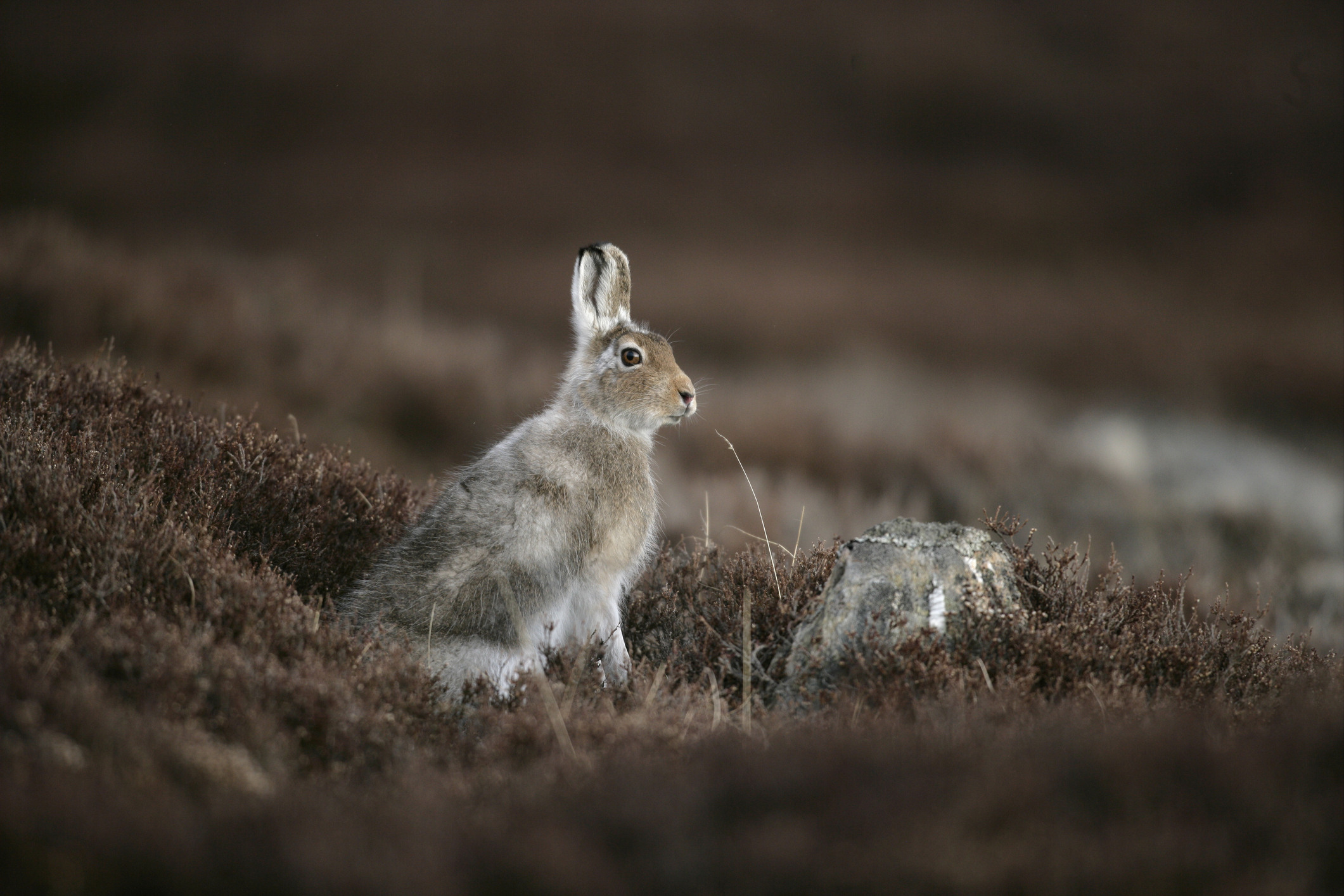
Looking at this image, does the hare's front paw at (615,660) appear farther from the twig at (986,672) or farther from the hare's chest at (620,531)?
the twig at (986,672)

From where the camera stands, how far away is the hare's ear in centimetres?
623

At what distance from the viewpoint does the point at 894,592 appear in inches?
195

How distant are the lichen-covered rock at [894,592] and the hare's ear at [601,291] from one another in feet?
7.01

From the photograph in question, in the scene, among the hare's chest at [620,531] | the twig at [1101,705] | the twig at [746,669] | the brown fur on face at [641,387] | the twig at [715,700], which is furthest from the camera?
the brown fur on face at [641,387]

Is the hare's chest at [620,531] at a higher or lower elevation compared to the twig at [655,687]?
higher

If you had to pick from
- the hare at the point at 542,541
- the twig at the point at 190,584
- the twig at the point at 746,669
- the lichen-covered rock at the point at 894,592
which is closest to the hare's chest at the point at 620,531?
the hare at the point at 542,541

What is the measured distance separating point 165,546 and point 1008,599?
400 cm

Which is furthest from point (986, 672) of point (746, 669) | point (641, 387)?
point (641, 387)

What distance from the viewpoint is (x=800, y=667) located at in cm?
489

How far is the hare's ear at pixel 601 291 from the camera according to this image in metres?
6.23

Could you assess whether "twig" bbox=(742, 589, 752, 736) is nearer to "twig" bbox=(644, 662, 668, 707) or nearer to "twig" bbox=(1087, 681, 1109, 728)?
"twig" bbox=(644, 662, 668, 707)

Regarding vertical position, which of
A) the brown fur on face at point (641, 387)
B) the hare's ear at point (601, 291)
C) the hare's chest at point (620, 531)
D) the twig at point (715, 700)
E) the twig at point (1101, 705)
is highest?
the hare's ear at point (601, 291)

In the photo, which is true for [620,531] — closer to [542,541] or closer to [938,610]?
[542,541]

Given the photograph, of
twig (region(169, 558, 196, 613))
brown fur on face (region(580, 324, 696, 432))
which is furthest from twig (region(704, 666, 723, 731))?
twig (region(169, 558, 196, 613))
